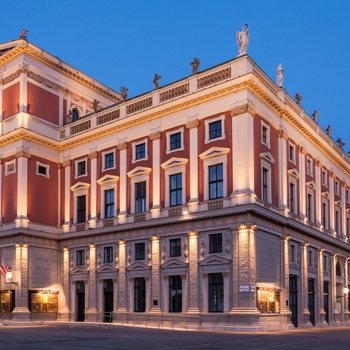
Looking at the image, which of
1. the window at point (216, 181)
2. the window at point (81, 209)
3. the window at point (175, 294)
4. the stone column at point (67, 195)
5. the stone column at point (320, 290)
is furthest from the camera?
the stone column at point (67, 195)

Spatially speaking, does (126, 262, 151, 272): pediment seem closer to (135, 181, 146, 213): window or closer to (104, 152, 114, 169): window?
(135, 181, 146, 213): window

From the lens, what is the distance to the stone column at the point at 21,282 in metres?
45.6

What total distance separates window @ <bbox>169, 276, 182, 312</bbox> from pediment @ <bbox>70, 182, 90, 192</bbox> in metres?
12.3

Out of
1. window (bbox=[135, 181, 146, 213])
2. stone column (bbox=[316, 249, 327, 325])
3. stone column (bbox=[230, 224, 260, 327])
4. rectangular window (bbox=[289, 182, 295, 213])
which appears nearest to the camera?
stone column (bbox=[230, 224, 260, 327])

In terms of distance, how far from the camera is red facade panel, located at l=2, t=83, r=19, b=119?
4988 cm

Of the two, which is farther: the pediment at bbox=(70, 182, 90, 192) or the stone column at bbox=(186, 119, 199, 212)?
the pediment at bbox=(70, 182, 90, 192)

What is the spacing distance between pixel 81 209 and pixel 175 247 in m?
11.6

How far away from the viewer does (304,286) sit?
43.8 metres

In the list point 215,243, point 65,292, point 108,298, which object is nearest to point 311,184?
point 215,243

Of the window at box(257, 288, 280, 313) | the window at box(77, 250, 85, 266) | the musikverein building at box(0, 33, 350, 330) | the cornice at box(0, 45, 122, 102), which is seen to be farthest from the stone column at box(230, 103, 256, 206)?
the cornice at box(0, 45, 122, 102)

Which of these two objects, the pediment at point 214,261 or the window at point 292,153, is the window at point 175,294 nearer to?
the pediment at point 214,261

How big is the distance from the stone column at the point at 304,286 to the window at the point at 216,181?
9.29m

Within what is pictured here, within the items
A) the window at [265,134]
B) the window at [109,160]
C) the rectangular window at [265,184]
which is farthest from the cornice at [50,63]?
the rectangular window at [265,184]

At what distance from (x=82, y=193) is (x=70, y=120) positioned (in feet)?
25.1
